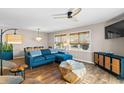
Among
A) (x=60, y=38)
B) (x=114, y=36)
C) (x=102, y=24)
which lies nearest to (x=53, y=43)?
(x=60, y=38)

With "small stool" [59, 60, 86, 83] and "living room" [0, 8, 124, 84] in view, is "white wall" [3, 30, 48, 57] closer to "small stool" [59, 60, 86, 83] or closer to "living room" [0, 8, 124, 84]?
"living room" [0, 8, 124, 84]

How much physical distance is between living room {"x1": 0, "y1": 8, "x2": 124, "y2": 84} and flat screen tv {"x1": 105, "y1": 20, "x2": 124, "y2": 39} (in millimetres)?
250

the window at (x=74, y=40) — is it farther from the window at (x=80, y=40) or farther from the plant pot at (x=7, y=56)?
the plant pot at (x=7, y=56)

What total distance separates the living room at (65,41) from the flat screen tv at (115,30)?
0.25m

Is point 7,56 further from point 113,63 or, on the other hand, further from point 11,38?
point 113,63

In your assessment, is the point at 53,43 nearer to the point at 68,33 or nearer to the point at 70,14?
the point at 68,33

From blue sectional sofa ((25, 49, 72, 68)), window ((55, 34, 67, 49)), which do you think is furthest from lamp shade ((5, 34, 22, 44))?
window ((55, 34, 67, 49))

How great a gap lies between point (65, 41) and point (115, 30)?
385 cm

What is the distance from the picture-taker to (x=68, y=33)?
6.93 metres

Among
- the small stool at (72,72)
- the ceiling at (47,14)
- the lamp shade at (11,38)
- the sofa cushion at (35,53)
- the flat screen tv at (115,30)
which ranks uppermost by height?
the ceiling at (47,14)

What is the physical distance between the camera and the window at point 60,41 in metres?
7.41

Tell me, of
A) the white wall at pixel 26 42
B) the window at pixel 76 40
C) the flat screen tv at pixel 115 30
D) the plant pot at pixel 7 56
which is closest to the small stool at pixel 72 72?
the flat screen tv at pixel 115 30

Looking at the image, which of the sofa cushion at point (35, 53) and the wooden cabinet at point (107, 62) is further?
the sofa cushion at point (35, 53)

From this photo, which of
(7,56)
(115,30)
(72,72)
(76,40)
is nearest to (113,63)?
(115,30)
